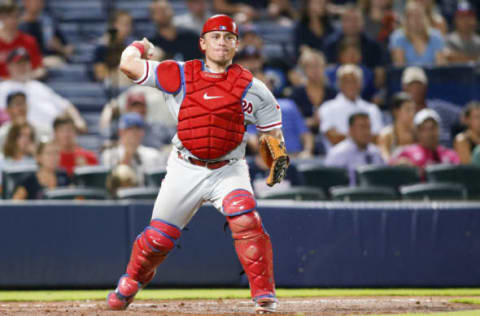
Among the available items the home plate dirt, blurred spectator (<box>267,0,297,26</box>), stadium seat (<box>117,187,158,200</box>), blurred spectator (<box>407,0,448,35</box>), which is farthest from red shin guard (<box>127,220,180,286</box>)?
blurred spectator (<box>267,0,297,26</box>)

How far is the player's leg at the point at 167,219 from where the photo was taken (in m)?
5.29

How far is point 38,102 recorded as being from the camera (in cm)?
1063

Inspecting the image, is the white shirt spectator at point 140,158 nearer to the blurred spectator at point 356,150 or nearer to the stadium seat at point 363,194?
the blurred spectator at point 356,150

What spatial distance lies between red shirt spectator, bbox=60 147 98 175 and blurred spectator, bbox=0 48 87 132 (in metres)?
1.01

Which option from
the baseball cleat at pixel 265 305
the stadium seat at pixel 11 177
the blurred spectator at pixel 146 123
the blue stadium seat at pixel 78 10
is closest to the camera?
the baseball cleat at pixel 265 305

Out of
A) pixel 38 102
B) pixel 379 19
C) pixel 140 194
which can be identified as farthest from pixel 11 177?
pixel 379 19

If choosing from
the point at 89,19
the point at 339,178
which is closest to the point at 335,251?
the point at 339,178

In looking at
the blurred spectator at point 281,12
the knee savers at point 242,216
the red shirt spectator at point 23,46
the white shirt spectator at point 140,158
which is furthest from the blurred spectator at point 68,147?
the blurred spectator at point 281,12

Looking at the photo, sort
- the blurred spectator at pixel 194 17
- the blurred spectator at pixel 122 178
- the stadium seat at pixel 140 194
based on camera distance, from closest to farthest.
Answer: the stadium seat at pixel 140 194 < the blurred spectator at pixel 122 178 < the blurred spectator at pixel 194 17

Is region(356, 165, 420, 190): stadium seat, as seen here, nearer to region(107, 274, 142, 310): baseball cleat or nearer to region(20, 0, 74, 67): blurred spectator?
region(107, 274, 142, 310): baseball cleat

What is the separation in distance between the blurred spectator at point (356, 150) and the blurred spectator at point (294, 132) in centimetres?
62

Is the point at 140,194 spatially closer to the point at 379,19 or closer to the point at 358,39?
the point at 358,39

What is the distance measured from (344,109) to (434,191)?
227cm

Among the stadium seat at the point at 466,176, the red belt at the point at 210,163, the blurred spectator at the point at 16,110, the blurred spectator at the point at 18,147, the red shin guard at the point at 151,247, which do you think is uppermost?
the blurred spectator at the point at 16,110
